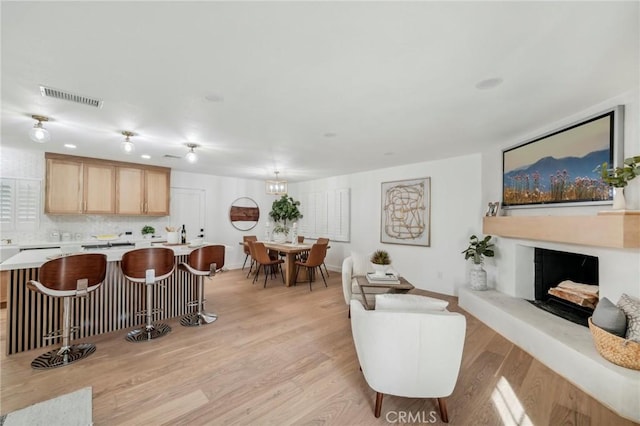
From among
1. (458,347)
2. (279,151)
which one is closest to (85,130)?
(279,151)

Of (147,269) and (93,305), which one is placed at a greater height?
(147,269)

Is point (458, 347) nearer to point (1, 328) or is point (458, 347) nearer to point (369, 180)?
point (369, 180)

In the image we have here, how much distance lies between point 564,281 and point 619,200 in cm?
153

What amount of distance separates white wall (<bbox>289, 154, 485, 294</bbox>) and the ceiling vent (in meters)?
4.69

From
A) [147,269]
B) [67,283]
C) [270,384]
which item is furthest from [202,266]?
[270,384]

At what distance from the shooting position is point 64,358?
239cm

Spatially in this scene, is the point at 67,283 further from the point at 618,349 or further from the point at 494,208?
the point at 494,208

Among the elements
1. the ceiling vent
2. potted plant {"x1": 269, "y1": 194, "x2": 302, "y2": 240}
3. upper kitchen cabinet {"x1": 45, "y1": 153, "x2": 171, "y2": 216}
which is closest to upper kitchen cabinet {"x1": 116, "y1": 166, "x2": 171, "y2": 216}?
upper kitchen cabinet {"x1": 45, "y1": 153, "x2": 171, "y2": 216}

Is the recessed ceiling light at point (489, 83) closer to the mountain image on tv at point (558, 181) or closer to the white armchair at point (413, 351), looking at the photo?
the mountain image on tv at point (558, 181)

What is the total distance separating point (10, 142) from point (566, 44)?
6.52 m

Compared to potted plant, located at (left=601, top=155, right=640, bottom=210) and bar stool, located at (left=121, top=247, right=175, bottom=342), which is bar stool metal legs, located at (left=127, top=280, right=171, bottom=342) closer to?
bar stool, located at (left=121, top=247, right=175, bottom=342)

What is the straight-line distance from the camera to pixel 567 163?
8.68 ft

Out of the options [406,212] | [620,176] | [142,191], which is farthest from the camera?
[142,191]

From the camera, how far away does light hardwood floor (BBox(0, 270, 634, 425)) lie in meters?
1.76
